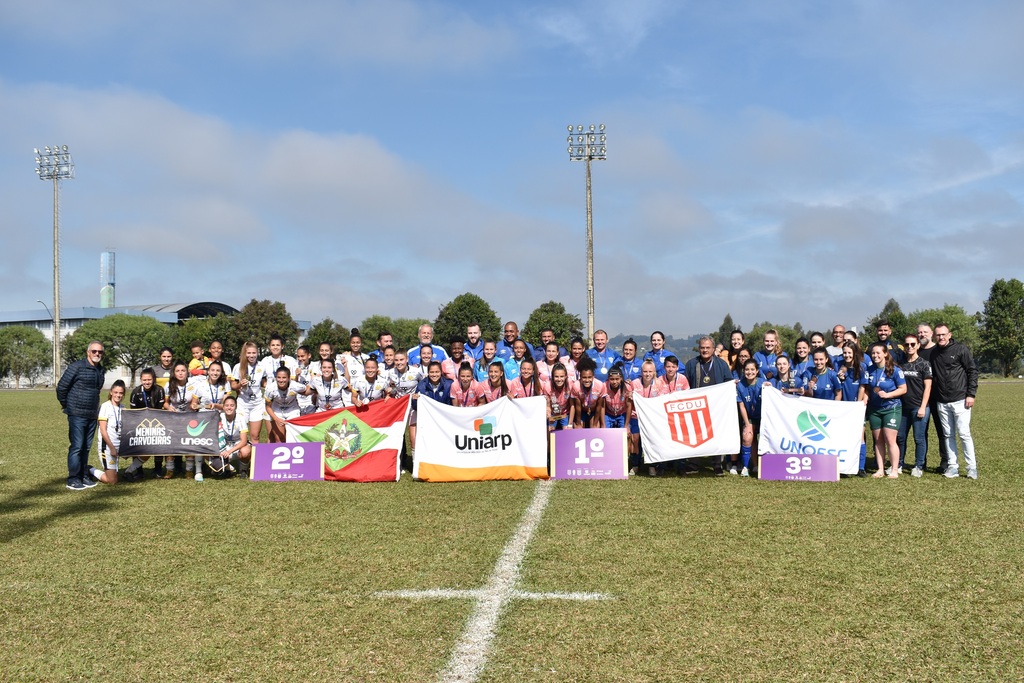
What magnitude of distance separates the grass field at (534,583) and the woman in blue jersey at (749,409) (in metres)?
1.49

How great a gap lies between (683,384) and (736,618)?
649cm

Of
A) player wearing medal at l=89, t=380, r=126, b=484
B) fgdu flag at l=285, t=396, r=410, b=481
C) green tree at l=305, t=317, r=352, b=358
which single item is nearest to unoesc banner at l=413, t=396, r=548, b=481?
fgdu flag at l=285, t=396, r=410, b=481

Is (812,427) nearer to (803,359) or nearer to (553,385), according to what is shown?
(803,359)

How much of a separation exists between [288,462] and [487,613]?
6.23 metres

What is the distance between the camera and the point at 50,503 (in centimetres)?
862

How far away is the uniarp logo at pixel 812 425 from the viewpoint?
33.0 ft

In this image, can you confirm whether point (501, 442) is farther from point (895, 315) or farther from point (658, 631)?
point (895, 315)

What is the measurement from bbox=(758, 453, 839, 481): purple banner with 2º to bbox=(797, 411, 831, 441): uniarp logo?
1.16 ft

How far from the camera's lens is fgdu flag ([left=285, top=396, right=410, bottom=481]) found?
10305 millimetres

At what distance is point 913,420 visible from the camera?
10.1 meters

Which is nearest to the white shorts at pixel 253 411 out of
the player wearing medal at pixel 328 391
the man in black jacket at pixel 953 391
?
the player wearing medal at pixel 328 391

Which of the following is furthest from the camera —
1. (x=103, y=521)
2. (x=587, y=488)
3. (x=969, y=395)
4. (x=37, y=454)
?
(x=37, y=454)

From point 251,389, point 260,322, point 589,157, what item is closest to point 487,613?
point 251,389

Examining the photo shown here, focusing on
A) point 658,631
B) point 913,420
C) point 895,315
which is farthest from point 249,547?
point 895,315
